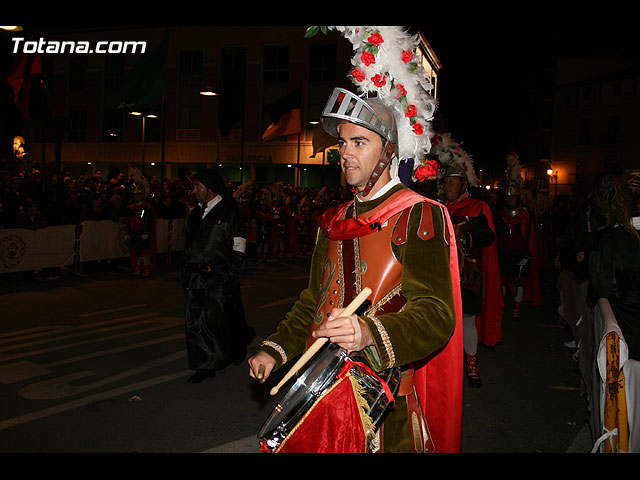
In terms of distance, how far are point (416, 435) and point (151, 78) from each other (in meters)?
14.0

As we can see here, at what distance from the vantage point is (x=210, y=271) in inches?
234

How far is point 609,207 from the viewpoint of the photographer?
4199mm

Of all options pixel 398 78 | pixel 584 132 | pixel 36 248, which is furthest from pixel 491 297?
pixel 584 132

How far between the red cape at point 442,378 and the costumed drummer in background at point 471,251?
266 centimetres

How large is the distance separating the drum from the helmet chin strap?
0.82 metres

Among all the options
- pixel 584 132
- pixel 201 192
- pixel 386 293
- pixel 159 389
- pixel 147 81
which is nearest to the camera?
pixel 386 293

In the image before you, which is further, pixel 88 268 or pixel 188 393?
pixel 88 268

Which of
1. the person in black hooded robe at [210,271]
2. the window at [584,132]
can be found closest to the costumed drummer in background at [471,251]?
the person in black hooded robe at [210,271]

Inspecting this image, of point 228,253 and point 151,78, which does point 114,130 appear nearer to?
point 151,78

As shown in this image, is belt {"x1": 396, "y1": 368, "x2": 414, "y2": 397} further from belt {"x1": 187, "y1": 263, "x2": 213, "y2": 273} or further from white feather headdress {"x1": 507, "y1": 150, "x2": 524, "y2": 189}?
white feather headdress {"x1": 507, "y1": 150, "x2": 524, "y2": 189}

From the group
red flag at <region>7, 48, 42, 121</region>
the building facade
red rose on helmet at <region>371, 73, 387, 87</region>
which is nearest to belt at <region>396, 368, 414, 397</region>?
red rose on helmet at <region>371, 73, 387, 87</region>

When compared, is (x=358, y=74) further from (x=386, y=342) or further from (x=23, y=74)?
(x=23, y=74)

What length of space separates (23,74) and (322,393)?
1521cm
